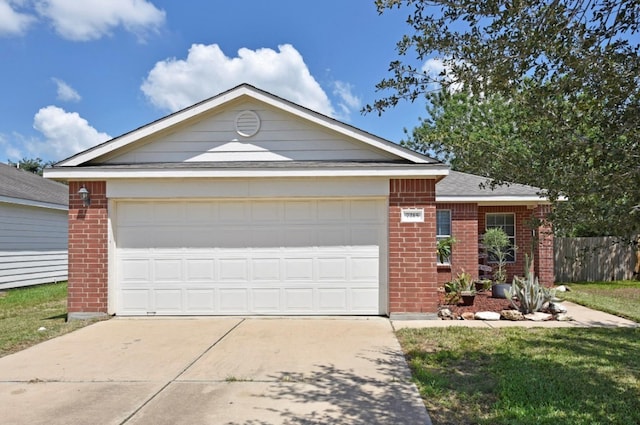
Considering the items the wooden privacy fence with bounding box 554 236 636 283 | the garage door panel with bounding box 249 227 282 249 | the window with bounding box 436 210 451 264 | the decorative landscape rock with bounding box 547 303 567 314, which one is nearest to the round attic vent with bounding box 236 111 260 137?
the garage door panel with bounding box 249 227 282 249

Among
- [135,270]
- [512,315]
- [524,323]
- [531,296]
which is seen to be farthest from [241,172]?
[531,296]

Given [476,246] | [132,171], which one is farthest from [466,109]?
[132,171]

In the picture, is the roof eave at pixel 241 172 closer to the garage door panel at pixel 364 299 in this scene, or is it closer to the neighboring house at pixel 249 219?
the neighboring house at pixel 249 219

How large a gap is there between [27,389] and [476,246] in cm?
1128

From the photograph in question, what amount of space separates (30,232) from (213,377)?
1321cm

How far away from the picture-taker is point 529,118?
126 inches

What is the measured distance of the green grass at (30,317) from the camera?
24.8 feet

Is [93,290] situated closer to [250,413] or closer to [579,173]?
[250,413]

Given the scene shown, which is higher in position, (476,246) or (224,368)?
(476,246)

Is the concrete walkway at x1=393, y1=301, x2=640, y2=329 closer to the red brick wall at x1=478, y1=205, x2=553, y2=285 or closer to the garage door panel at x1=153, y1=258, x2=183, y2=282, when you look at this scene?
the garage door panel at x1=153, y1=258, x2=183, y2=282

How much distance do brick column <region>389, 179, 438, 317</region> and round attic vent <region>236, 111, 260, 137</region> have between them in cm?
335

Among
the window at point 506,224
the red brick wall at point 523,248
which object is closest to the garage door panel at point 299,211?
the red brick wall at point 523,248

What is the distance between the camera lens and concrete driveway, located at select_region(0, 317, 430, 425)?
4367mm

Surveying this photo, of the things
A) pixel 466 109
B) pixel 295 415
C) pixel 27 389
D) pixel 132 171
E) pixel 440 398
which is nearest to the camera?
pixel 295 415
